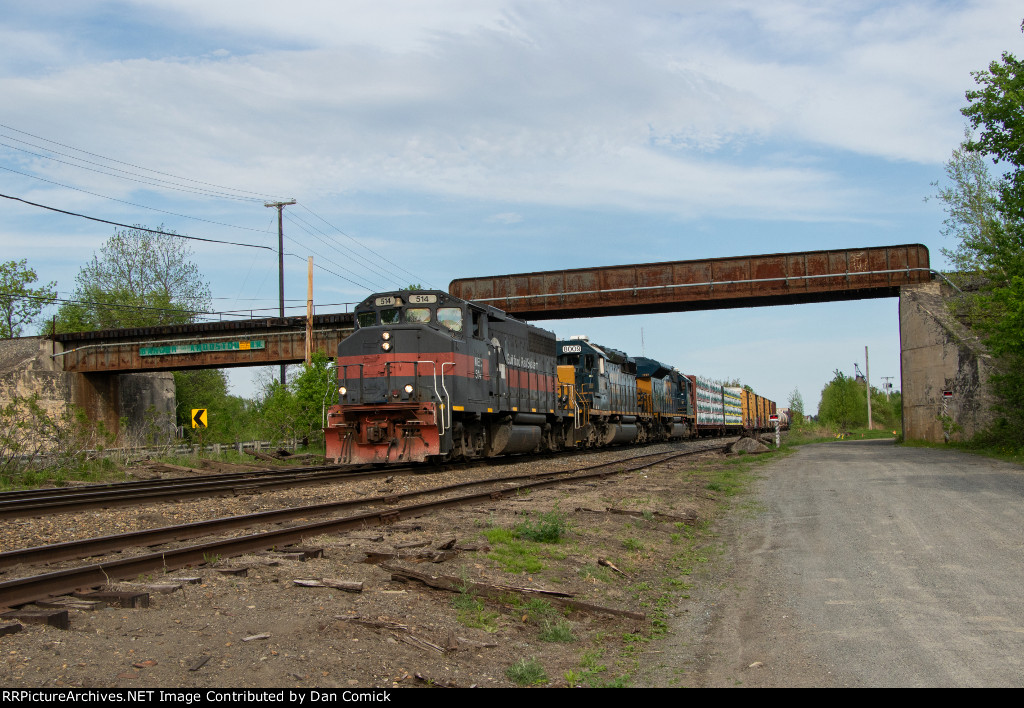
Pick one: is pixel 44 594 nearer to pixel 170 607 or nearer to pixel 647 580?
pixel 170 607

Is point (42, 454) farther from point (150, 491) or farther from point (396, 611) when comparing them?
point (396, 611)

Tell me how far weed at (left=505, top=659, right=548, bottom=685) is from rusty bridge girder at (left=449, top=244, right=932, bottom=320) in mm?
31290

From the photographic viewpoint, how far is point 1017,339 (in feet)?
72.6

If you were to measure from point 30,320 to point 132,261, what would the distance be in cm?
1055

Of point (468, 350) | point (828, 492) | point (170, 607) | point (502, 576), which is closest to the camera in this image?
point (170, 607)

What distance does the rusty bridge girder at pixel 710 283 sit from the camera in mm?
33719

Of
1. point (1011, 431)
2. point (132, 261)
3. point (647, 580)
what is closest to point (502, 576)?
point (647, 580)

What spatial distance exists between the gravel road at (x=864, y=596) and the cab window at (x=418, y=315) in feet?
28.4

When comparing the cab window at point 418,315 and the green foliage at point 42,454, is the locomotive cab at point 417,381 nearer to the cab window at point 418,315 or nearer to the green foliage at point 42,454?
the cab window at point 418,315

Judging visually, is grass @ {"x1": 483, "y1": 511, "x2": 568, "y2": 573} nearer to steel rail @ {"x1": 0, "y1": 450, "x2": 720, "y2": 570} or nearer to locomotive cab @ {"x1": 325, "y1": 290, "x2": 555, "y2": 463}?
steel rail @ {"x1": 0, "y1": 450, "x2": 720, "y2": 570}

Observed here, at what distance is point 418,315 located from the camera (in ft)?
61.2

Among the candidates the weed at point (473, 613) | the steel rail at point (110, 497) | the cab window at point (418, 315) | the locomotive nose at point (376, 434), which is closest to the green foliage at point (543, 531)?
the weed at point (473, 613)

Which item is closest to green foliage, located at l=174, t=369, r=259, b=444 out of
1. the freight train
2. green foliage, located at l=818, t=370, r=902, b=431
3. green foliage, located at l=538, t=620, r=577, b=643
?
the freight train

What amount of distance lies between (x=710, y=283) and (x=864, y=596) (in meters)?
29.0
